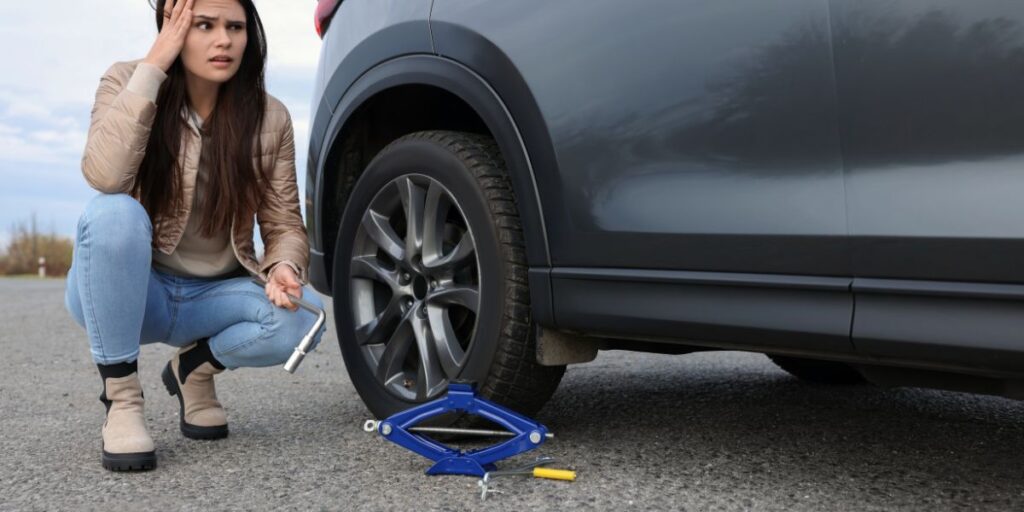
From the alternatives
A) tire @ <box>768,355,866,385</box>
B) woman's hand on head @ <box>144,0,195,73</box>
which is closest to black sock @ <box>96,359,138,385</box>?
woman's hand on head @ <box>144,0,195,73</box>

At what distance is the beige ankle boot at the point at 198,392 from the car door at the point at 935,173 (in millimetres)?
1761

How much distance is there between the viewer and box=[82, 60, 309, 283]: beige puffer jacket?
2.49m

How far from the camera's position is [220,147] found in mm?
2713

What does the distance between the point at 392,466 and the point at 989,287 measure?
139 cm

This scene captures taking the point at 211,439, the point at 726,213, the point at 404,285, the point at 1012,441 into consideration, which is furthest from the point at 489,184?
the point at 1012,441

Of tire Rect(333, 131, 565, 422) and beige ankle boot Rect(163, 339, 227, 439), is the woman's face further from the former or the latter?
beige ankle boot Rect(163, 339, 227, 439)

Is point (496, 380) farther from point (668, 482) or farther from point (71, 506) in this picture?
point (71, 506)

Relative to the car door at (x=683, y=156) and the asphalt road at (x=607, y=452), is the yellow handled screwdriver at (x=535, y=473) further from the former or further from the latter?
the car door at (x=683, y=156)

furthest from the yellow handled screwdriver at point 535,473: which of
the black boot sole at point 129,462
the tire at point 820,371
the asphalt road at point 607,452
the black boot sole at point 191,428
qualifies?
the tire at point 820,371

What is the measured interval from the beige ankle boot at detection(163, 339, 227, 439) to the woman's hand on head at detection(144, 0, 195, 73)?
784 mm

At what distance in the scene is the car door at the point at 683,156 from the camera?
6.52 ft

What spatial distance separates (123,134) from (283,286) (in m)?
0.55

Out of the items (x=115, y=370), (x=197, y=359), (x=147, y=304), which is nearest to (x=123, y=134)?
(x=147, y=304)

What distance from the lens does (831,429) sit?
9.62 ft
